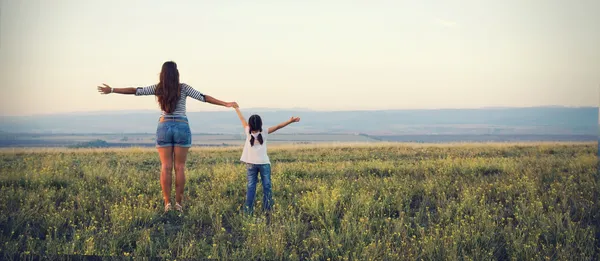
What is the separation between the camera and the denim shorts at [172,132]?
764cm

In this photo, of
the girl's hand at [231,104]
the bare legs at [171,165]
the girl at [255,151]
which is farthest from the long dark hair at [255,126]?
the bare legs at [171,165]

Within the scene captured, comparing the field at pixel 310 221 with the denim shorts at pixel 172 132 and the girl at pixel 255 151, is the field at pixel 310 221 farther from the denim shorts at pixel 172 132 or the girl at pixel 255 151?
the denim shorts at pixel 172 132

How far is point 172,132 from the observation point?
7.68m

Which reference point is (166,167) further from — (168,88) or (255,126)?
(255,126)

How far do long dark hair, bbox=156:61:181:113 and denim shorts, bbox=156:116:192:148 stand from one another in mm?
166

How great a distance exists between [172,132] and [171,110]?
13.3 inches

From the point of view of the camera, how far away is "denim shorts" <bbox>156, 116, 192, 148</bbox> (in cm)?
764

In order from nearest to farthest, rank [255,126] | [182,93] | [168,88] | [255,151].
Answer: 1. [168,88]
2. [182,93]
3. [255,126]
4. [255,151]

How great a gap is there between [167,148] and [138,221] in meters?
1.18

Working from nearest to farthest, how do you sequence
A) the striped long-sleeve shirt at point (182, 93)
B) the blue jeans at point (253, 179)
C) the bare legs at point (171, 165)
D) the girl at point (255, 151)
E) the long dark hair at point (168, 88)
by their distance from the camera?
the long dark hair at point (168, 88)
the striped long-sleeve shirt at point (182, 93)
the bare legs at point (171, 165)
the girl at point (255, 151)
the blue jeans at point (253, 179)

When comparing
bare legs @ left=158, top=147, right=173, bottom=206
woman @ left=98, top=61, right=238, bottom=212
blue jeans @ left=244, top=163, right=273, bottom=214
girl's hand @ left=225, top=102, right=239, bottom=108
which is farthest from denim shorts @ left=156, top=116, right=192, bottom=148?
blue jeans @ left=244, top=163, right=273, bottom=214

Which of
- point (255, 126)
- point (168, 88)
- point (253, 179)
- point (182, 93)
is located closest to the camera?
point (168, 88)

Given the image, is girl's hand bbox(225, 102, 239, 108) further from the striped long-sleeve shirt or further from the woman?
the striped long-sleeve shirt

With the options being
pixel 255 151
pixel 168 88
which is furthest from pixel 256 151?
pixel 168 88
